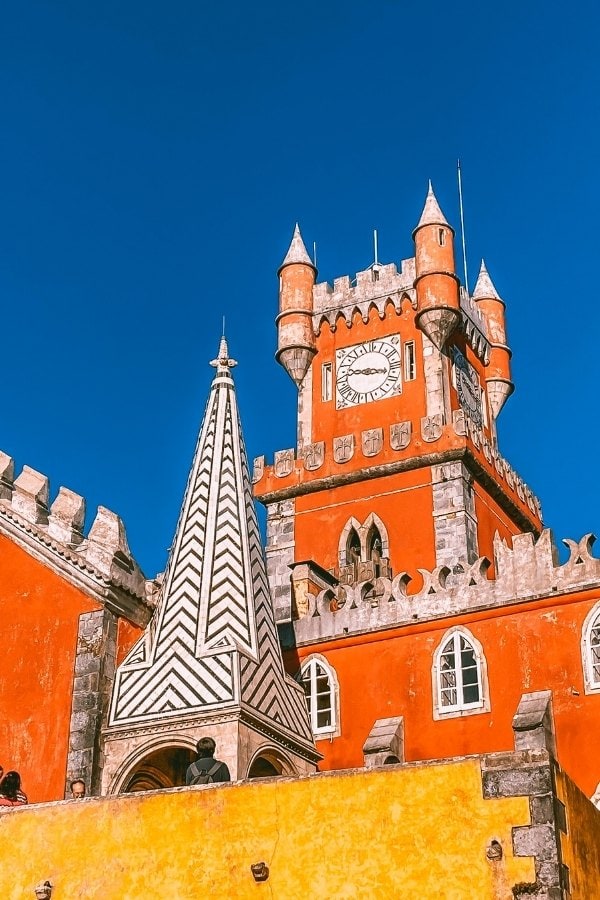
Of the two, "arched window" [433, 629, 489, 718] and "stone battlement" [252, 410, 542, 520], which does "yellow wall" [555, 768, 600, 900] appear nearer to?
"arched window" [433, 629, 489, 718]

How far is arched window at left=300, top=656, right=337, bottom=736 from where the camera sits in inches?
881

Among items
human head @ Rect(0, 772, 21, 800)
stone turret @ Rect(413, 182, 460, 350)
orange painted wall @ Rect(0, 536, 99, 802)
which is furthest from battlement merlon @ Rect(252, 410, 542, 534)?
human head @ Rect(0, 772, 21, 800)

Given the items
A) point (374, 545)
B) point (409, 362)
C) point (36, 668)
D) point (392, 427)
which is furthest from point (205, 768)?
point (409, 362)

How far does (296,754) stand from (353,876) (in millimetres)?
5705

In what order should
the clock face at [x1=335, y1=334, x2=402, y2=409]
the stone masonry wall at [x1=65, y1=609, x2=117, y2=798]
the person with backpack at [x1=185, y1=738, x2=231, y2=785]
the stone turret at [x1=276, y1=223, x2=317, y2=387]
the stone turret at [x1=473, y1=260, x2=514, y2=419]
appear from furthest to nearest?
the stone turret at [x1=473, y1=260, x2=514, y2=419] < the stone turret at [x1=276, y1=223, x2=317, y2=387] < the clock face at [x1=335, y1=334, x2=402, y2=409] < the stone masonry wall at [x1=65, y1=609, x2=117, y2=798] < the person with backpack at [x1=185, y1=738, x2=231, y2=785]

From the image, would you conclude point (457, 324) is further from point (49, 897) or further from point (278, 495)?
point (49, 897)

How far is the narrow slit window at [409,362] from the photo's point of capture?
118 feet

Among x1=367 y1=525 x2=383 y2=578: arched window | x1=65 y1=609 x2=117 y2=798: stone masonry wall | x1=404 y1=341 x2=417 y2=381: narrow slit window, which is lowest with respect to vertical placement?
x1=65 y1=609 x2=117 y2=798: stone masonry wall

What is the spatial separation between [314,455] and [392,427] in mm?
2510

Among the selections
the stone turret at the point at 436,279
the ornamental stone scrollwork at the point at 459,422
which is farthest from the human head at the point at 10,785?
the stone turret at the point at 436,279

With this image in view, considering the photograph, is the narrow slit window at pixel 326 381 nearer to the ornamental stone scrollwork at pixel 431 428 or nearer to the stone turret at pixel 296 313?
the stone turret at pixel 296 313

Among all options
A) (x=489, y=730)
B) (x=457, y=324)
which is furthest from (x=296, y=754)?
(x=457, y=324)

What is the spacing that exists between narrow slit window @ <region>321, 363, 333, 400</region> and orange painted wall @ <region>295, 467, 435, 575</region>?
3666 millimetres

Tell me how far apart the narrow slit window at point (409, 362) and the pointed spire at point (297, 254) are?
5392mm
